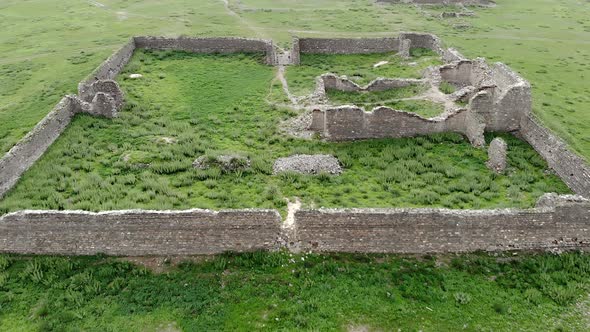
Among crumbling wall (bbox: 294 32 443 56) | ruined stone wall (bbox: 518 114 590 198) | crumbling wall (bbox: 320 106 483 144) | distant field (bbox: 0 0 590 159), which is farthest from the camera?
crumbling wall (bbox: 294 32 443 56)

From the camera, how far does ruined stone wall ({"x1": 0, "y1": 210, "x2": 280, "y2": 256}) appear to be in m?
16.5

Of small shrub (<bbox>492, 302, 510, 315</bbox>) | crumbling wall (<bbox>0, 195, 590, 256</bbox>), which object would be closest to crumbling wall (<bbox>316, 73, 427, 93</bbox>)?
crumbling wall (<bbox>0, 195, 590, 256</bbox>)

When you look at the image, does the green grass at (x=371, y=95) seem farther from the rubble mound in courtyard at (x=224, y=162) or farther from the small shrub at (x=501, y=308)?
the small shrub at (x=501, y=308)

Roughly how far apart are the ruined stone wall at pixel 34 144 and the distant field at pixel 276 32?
2327 millimetres

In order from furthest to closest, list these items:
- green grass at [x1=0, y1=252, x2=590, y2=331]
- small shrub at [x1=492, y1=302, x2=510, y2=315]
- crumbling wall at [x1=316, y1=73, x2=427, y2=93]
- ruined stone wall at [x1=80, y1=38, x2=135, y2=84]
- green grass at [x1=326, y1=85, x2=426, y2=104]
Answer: ruined stone wall at [x1=80, y1=38, x2=135, y2=84], crumbling wall at [x1=316, y1=73, x2=427, y2=93], green grass at [x1=326, y1=85, x2=426, y2=104], small shrub at [x1=492, y1=302, x2=510, y2=315], green grass at [x1=0, y1=252, x2=590, y2=331]

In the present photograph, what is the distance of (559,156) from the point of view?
22203mm

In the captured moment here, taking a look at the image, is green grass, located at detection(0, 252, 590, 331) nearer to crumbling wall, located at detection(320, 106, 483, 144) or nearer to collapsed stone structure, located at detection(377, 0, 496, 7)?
crumbling wall, located at detection(320, 106, 483, 144)

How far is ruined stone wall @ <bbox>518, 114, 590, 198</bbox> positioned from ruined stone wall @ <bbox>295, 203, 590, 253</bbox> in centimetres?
408

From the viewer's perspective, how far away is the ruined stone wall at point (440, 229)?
1655 centimetres

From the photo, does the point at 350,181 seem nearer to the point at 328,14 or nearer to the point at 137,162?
the point at 137,162

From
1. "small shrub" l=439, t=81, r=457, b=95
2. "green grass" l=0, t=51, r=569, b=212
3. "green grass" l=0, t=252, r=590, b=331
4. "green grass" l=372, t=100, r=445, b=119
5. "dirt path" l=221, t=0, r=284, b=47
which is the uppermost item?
"dirt path" l=221, t=0, r=284, b=47

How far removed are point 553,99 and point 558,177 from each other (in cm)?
1252

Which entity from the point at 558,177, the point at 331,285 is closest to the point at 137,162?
the point at 331,285

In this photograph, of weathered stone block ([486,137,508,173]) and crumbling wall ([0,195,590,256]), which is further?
weathered stone block ([486,137,508,173])
